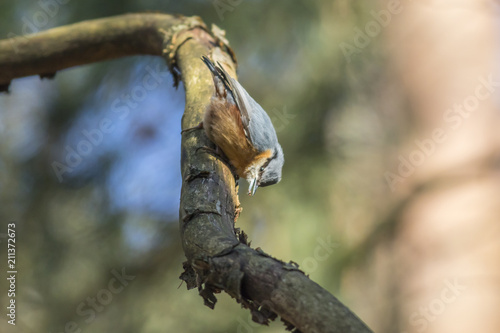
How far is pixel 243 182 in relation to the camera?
149 inches

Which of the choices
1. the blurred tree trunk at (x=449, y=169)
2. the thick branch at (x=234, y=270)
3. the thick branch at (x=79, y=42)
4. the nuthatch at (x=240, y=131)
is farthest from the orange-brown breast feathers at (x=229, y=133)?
the blurred tree trunk at (x=449, y=169)

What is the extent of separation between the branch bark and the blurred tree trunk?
2.47 meters

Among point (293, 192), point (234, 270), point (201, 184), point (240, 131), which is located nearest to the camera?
point (234, 270)

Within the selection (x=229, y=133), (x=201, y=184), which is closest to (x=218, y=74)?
(x=229, y=133)

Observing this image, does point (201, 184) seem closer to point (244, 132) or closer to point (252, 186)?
point (244, 132)

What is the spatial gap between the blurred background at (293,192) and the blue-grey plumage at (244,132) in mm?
1038

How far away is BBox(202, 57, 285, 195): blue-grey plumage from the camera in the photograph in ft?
6.84

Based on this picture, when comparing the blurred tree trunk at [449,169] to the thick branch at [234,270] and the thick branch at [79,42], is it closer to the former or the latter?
the thick branch at [79,42]

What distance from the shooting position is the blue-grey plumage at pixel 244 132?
2.08m

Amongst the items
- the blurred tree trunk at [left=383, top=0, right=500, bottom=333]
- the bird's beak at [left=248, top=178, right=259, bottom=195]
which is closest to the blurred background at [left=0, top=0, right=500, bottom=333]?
the blurred tree trunk at [left=383, top=0, right=500, bottom=333]

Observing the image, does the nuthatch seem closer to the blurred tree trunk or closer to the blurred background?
the blurred background

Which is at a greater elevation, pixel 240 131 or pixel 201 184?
pixel 240 131

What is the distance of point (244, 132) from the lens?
2.52 metres

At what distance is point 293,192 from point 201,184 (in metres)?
2.35
